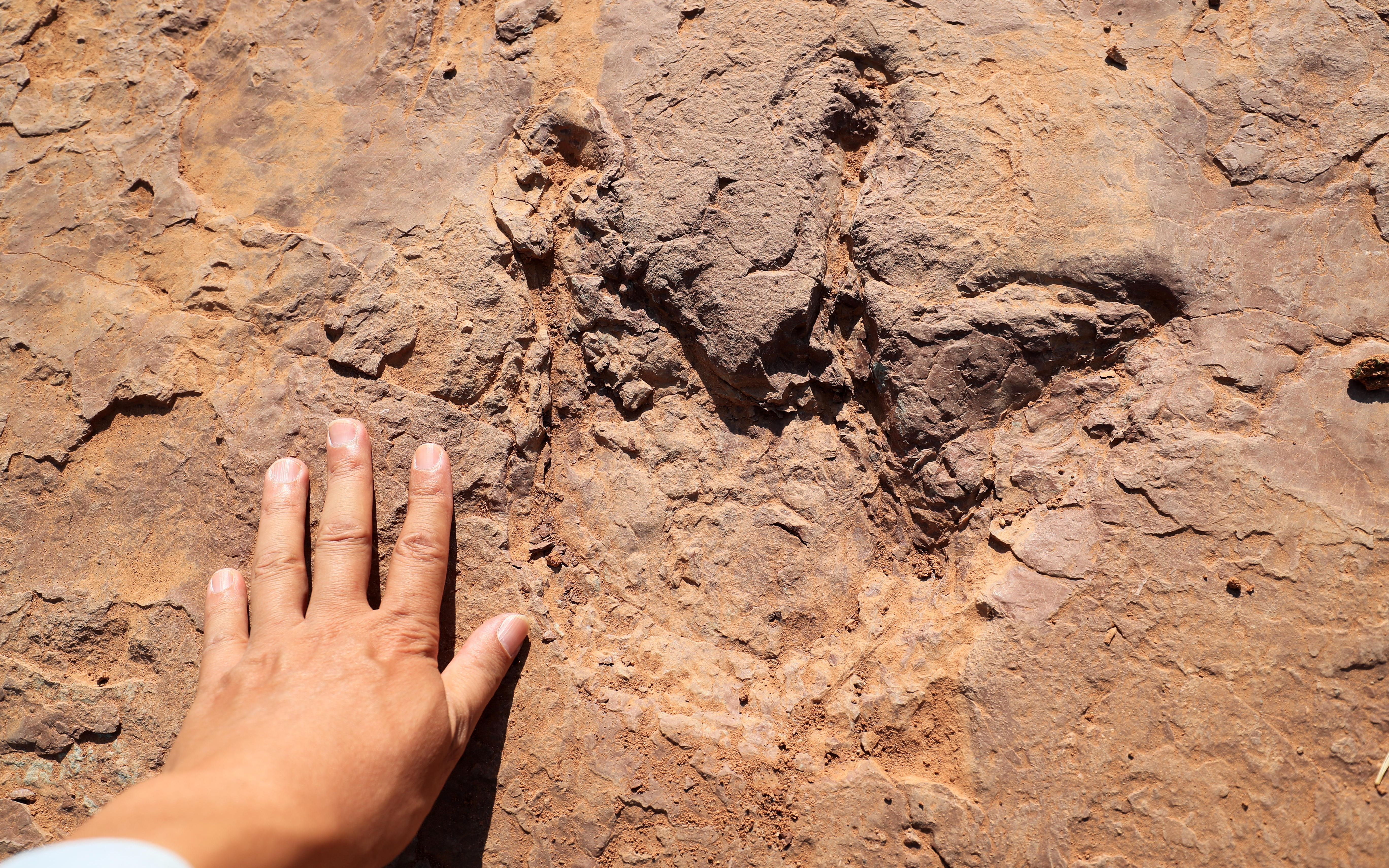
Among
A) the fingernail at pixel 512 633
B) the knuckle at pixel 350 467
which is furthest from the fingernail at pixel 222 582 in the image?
the fingernail at pixel 512 633

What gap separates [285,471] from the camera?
161 centimetres

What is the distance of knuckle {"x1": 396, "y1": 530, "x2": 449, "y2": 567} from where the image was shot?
1.54 meters

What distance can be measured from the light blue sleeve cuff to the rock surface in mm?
588

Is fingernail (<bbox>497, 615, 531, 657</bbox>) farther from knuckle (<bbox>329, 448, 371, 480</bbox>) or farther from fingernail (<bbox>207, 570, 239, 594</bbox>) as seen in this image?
fingernail (<bbox>207, 570, 239, 594</bbox>)

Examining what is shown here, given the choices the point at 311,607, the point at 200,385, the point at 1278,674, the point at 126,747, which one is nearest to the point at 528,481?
the point at 311,607

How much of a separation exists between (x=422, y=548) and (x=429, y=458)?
0.59ft

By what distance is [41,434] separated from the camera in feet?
5.56

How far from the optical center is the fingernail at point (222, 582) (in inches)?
62.2

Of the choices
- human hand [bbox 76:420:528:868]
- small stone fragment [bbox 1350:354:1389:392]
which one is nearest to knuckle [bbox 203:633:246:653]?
human hand [bbox 76:420:528:868]

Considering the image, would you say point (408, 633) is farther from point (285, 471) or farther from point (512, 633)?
point (285, 471)

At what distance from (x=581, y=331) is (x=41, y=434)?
1.16 meters

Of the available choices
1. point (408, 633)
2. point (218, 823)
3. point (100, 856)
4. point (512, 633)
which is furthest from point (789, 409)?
point (100, 856)

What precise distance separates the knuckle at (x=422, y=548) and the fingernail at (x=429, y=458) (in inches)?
4.9

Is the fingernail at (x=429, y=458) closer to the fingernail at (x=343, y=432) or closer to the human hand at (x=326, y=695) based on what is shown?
the human hand at (x=326, y=695)
